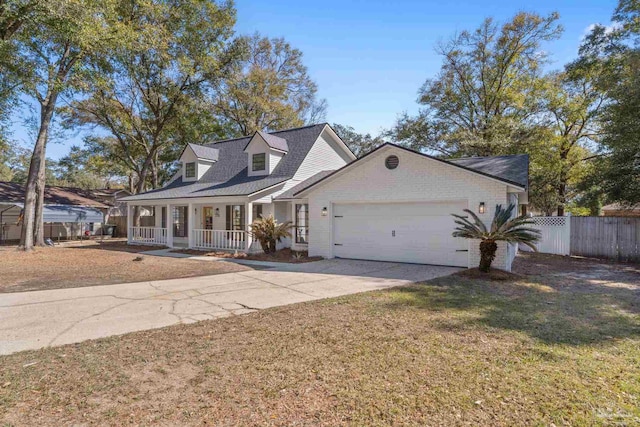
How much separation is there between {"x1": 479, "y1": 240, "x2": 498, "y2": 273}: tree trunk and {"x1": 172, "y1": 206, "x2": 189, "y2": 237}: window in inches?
622

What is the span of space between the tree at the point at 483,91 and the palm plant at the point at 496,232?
42.3ft

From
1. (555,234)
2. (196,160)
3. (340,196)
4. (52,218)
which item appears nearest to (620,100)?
(555,234)

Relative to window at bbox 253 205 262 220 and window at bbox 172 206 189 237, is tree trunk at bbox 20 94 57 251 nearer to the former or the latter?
window at bbox 172 206 189 237

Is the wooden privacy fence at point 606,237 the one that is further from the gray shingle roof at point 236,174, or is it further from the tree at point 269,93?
the tree at point 269,93

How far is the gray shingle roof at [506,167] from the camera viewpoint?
10.8 m

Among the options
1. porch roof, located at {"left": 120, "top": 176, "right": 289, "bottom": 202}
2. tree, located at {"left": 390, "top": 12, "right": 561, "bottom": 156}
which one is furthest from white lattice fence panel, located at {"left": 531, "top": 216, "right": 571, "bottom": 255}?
porch roof, located at {"left": 120, "top": 176, "right": 289, "bottom": 202}

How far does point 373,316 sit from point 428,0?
1007 centimetres

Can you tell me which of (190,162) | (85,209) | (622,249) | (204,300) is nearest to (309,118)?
(190,162)

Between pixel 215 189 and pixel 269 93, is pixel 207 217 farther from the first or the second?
pixel 269 93

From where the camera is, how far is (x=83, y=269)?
10.7 meters

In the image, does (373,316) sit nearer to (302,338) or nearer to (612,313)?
(302,338)

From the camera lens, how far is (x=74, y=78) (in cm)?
1589

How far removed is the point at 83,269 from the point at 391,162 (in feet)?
35.0

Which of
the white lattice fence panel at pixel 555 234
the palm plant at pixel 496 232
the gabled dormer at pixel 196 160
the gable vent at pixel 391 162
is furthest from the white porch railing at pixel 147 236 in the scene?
the white lattice fence panel at pixel 555 234
